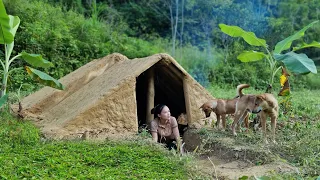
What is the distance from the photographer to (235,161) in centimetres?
607

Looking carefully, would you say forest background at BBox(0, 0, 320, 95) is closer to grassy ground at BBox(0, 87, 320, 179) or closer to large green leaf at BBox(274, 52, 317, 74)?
grassy ground at BBox(0, 87, 320, 179)

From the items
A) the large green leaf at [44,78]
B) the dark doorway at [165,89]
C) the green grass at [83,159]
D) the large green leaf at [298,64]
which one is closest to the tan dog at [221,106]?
the dark doorway at [165,89]

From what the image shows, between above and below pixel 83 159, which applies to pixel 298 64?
above

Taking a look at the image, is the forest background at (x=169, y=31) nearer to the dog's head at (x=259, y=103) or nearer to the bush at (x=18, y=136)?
the bush at (x=18, y=136)

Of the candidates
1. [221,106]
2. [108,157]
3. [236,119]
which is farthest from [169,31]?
[108,157]

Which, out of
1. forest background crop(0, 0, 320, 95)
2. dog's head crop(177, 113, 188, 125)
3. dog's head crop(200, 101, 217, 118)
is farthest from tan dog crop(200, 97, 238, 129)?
forest background crop(0, 0, 320, 95)

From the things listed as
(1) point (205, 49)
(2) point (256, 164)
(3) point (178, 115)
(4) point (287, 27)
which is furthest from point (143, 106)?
(4) point (287, 27)

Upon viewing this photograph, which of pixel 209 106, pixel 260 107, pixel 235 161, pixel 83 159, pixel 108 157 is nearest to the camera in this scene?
pixel 83 159

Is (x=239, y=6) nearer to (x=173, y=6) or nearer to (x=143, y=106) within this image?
(x=173, y=6)

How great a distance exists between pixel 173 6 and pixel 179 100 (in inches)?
493

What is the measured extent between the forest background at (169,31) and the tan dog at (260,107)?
800 cm

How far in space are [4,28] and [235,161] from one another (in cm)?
384

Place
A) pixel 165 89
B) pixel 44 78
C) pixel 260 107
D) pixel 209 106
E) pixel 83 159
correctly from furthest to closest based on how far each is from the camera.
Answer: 1. pixel 165 89
2. pixel 209 106
3. pixel 44 78
4. pixel 260 107
5. pixel 83 159

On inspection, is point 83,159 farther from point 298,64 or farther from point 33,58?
point 298,64
